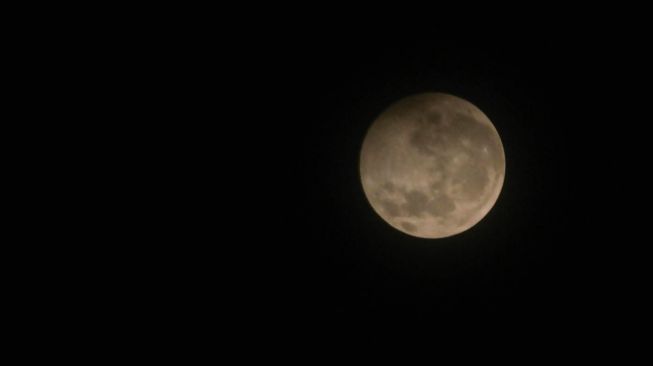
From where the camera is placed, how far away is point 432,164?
10.8 ft

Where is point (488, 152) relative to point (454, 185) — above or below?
above

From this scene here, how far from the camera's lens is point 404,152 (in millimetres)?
3389

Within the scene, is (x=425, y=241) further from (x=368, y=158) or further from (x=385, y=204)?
(x=368, y=158)

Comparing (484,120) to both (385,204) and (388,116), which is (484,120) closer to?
(388,116)

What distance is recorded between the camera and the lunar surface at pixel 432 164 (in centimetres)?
329

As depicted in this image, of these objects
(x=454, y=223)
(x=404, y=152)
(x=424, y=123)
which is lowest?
(x=454, y=223)

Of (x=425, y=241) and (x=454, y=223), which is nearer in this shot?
(x=454, y=223)

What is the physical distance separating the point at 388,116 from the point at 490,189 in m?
0.91

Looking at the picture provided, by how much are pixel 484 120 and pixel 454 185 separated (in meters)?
0.54

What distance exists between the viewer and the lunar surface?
3287mm

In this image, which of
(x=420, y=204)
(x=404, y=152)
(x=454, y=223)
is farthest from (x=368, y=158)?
(x=454, y=223)

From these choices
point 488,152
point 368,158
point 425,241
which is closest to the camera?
point 488,152

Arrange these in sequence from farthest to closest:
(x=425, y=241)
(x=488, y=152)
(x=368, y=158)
Result: (x=425, y=241) → (x=368, y=158) → (x=488, y=152)

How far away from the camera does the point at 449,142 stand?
329cm
